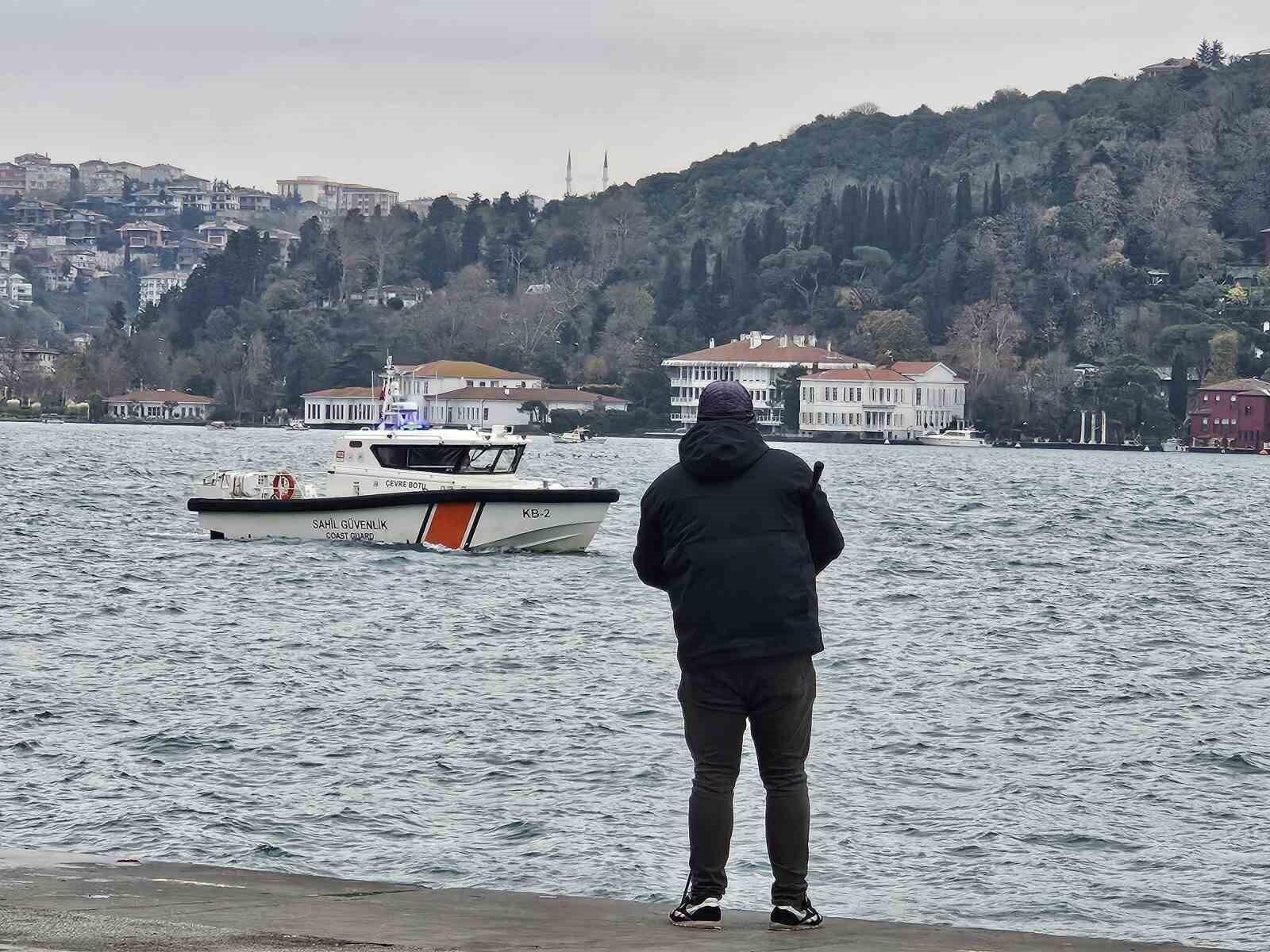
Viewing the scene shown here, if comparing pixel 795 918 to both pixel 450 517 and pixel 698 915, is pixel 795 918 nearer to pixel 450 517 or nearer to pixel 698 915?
pixel 698 915

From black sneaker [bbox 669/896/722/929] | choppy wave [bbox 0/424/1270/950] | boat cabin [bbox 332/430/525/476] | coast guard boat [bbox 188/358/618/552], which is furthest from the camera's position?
coast guard boat [bbox 188/358/618/552]

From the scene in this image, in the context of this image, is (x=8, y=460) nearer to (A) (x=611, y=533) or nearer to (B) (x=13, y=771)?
(A) (x=611, y=533)

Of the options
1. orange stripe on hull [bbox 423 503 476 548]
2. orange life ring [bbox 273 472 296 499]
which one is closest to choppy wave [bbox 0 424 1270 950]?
orange stripe on hull [bbox 423 503 476 548]

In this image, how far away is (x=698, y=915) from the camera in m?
8.49

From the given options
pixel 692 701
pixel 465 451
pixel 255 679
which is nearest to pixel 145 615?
pixel 255 679

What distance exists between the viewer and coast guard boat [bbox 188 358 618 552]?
1537 inches

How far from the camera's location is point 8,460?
4119 inches

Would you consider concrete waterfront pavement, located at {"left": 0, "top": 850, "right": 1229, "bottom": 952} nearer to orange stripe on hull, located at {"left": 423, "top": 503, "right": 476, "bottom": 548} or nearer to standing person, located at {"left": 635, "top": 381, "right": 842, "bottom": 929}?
standing person, located at {"left": 635, "top": 381, "right": 842, "bottom": 929}

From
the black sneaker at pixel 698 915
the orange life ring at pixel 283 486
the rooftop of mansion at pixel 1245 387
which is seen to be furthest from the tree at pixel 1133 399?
the black sneaker at pixel 698 915

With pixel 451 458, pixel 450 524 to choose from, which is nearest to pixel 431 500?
pixel 450 524

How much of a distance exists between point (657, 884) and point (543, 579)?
2351 cm

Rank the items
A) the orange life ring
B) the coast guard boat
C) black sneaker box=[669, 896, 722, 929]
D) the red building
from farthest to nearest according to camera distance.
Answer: the red building < the orange life ring < the coast guard boat < black sneaker box=[669, 896, 722, 929]

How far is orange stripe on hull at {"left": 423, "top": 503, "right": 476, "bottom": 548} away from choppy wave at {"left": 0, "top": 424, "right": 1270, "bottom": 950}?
0.42 meters

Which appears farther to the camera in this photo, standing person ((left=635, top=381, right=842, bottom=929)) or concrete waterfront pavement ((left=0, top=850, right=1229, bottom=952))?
Result: standing person ((left=635, top=381, right=842, bottom=929))
